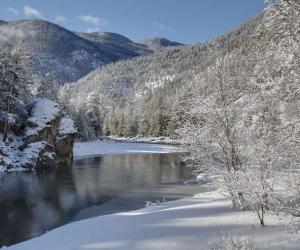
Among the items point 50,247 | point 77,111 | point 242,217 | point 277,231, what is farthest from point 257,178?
point 77,111

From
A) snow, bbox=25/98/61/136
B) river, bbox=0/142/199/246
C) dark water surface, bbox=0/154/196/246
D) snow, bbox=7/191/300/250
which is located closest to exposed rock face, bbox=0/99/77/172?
snow, bbox=25/98/61/136

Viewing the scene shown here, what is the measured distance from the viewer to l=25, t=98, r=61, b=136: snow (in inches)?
2154

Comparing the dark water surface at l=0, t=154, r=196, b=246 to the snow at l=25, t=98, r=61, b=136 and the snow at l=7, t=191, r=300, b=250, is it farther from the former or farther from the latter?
the snow at l=25, t=98, r=61, b=136

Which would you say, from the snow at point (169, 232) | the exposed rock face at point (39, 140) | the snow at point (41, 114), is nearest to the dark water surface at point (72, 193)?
the snow at point (169, 232)

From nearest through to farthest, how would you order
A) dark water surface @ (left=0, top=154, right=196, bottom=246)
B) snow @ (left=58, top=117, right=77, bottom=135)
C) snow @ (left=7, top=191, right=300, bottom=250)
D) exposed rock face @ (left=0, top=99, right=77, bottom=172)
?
snow @ (left=7, top=191, right=300, bottom=250)
dark water surface @ (left=0, top=154, right=196, bottom=246)
exposed rock face @ (left=0, top=99, right=77, bottom=172)
snow @ (left=58, top=117, right=77, bottom=135)

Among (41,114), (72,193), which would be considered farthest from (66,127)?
(72,193)

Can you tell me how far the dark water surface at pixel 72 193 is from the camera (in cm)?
2527

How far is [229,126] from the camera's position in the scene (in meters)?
21.2

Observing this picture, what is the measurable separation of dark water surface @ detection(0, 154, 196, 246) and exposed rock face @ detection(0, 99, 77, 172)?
12.0 feet

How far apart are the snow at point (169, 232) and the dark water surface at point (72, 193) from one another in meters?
3.45

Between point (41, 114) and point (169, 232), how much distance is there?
42.5 metres

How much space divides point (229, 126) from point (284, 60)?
432 inches

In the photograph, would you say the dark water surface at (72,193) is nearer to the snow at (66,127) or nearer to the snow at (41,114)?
the snow at (41,114)

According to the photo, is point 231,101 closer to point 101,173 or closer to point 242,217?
point 242,217
